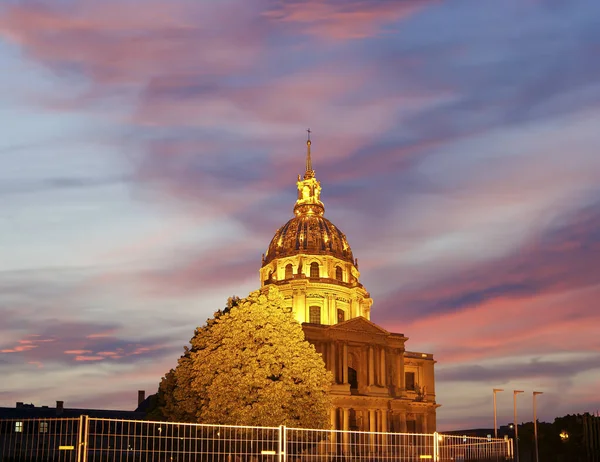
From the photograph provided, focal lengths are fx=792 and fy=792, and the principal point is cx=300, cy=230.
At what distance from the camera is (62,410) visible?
114188 millimetres

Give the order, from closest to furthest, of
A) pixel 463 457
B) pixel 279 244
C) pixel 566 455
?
pixel 463 457
pixel 566 455
pixel 279 244

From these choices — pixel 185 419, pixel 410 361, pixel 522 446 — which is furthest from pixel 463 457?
pixel 410 361

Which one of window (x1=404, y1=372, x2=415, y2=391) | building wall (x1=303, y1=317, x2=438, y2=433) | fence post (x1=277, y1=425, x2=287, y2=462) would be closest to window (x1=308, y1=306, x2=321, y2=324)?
building wall (x1=303, y1=317, x2=438, y2=433)

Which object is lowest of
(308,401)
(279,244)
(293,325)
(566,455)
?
(566,455)

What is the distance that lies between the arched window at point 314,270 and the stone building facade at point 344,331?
15 cm

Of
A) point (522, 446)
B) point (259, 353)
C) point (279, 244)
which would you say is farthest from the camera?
point (279, 244)

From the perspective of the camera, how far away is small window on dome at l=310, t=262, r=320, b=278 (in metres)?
119

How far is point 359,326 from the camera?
347 feet

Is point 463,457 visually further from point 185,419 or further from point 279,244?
point 279,244

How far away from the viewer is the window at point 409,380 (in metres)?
116

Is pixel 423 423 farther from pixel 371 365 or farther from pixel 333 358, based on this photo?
pixel 333 358

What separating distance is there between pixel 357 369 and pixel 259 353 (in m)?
55.5

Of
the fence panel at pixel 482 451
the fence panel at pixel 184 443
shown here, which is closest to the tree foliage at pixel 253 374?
the fence panel at pixel 184 443

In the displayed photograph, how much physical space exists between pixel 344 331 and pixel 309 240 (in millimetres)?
21928
